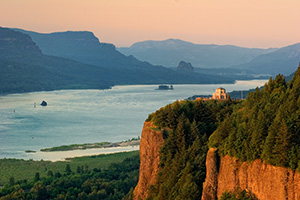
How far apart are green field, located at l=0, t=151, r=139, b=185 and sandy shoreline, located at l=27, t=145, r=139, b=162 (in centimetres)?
364

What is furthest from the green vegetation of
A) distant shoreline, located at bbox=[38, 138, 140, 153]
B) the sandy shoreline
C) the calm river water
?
the calm river water

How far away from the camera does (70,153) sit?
242ft

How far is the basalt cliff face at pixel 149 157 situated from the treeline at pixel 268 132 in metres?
4.40

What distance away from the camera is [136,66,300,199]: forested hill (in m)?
18.2

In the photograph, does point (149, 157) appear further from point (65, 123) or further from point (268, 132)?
point (65, 123)

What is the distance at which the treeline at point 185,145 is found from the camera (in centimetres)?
2253

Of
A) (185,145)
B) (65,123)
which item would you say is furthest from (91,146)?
(185,145)

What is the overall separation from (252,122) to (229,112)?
835cm

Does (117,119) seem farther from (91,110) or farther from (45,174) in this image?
(45,174)

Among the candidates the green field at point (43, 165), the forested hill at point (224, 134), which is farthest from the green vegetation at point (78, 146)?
the forested hill at point (224, 134)

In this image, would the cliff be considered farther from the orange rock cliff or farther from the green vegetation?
the green vegetation

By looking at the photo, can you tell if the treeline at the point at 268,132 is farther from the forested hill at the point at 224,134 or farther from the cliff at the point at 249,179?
the cliff at the point at 249,179

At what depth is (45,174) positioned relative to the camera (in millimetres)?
56125

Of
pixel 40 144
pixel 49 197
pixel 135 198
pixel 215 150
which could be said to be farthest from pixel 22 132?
pixel 215 150
